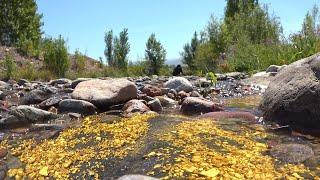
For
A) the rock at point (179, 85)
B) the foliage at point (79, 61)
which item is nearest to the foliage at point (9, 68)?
the foliage at point (79, 61)

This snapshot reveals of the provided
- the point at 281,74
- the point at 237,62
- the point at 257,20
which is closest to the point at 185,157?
the point at 281,74

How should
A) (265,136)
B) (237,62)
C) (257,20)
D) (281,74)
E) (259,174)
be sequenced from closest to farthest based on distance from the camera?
(259,174)
(265,136)
(281,74)
(237,62)
(257,20)

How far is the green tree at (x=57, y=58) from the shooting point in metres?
16.3

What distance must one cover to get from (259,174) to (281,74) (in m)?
2.96

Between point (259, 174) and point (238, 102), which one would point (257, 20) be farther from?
point (259, 174)

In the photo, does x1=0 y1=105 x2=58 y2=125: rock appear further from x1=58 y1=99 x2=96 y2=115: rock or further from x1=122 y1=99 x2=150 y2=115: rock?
x1=122 y1=99 x2=150 y2=115: rock

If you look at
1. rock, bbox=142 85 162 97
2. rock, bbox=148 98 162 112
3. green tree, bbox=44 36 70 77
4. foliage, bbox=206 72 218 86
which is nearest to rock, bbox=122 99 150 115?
rock, bbox=148 98 162 112

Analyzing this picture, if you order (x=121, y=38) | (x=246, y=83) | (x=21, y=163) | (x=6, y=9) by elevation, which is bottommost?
(x=21, y=163)

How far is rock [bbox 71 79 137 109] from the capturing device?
7363 millimetres

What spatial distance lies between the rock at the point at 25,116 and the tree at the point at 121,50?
57.2 ft

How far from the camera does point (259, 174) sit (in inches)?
136

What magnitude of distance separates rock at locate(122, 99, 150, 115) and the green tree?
386 inches

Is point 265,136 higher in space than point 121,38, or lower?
lower

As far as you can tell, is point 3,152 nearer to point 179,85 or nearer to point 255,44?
point 179,85
